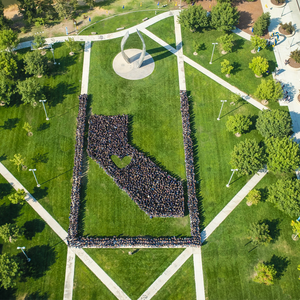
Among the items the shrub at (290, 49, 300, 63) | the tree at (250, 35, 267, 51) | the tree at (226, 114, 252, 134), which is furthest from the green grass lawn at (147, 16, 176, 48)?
the shrub at (290, 49, 300, 63)

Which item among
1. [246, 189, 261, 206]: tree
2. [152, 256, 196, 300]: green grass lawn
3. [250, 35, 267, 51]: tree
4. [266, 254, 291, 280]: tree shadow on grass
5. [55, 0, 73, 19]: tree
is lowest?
[266, 254, 291, 280]: tree shadow on grass

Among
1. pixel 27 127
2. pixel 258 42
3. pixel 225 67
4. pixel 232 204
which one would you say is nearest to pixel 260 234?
pixel 232 204

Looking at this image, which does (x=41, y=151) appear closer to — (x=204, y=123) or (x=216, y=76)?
(x=204, y=123)

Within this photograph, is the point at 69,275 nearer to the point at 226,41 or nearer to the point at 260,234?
the point at 260,234

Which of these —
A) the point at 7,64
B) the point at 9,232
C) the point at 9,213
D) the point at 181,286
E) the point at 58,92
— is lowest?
the point at 181,286

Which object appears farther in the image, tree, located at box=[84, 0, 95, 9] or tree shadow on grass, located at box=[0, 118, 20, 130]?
tree, located at box=[84, 0, 95, 9]

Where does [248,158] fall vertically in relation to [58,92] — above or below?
below

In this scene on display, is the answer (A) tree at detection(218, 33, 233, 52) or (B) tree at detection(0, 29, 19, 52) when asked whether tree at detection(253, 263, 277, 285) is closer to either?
(A) tree at detection(218, 33, 233, 52)
